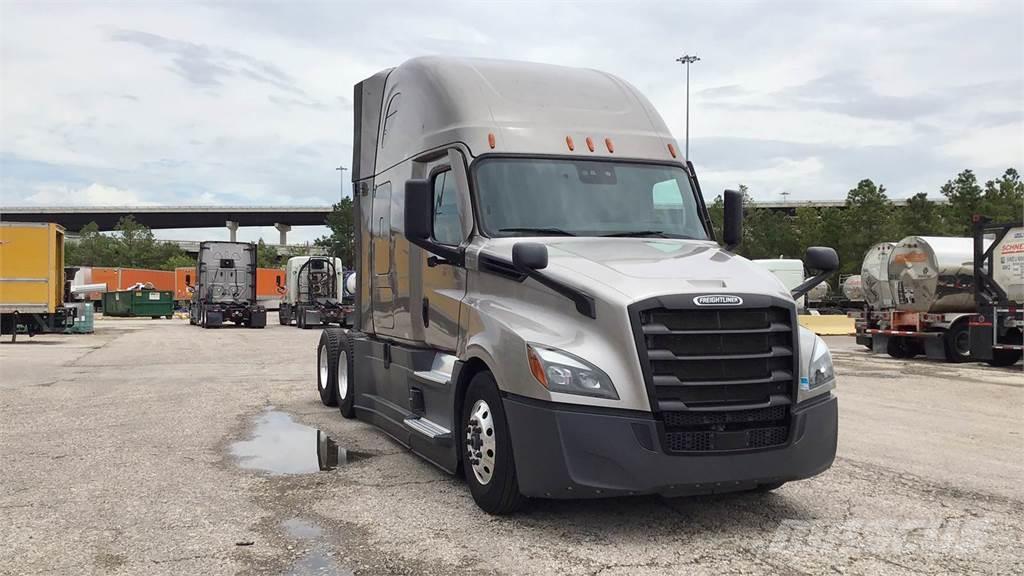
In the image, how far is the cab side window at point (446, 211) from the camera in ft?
21.4

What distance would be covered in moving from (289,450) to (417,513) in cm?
265

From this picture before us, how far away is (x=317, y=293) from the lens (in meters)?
37.4

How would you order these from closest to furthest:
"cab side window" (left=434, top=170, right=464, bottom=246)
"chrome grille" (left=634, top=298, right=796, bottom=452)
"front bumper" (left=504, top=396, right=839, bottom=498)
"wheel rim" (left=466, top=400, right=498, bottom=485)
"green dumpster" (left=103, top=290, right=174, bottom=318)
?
"front bumper" (left=504, top=396, right=839, bottom=498)
"chrome grille" (left=634, top=298, right=796, bottom=452)
"wheel rim" (left=466, top=400, right=498, bottom=485)
"cab side window" (left=434, top=170, right=464, bottom=246)
"green dumpster" (left=103, top=290, right=174, bottom=318)

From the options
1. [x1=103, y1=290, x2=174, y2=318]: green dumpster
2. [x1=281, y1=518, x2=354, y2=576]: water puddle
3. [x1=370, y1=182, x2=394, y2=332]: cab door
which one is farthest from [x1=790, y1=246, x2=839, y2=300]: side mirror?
[x1=103, y1=290, x2=174, y2=318]: green dumpster

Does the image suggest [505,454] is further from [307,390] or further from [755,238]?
[755,238]

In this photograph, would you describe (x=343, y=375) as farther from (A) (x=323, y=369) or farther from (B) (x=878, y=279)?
(B) (x=878, y=279)

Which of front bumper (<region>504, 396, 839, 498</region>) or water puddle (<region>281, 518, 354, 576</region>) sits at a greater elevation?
front bumper (<region>504, 396, 839, 498</region>)

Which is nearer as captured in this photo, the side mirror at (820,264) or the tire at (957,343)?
the side mirror at (820,264)

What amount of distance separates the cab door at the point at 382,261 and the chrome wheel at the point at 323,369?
2290 millimetres

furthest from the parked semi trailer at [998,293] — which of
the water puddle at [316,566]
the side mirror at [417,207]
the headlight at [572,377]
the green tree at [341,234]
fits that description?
the green tree at [341,234]

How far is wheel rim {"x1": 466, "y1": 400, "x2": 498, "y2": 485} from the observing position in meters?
5.50

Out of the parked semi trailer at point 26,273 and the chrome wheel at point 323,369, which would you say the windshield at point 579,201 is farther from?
the parked semi trailer at point 26,273

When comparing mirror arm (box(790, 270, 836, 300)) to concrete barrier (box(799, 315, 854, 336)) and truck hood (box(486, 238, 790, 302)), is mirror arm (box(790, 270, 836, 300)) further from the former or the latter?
concrete barrier (box(799, 315, 854, 336))

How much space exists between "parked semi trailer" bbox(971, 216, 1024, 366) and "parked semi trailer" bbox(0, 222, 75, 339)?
83.2 ft
